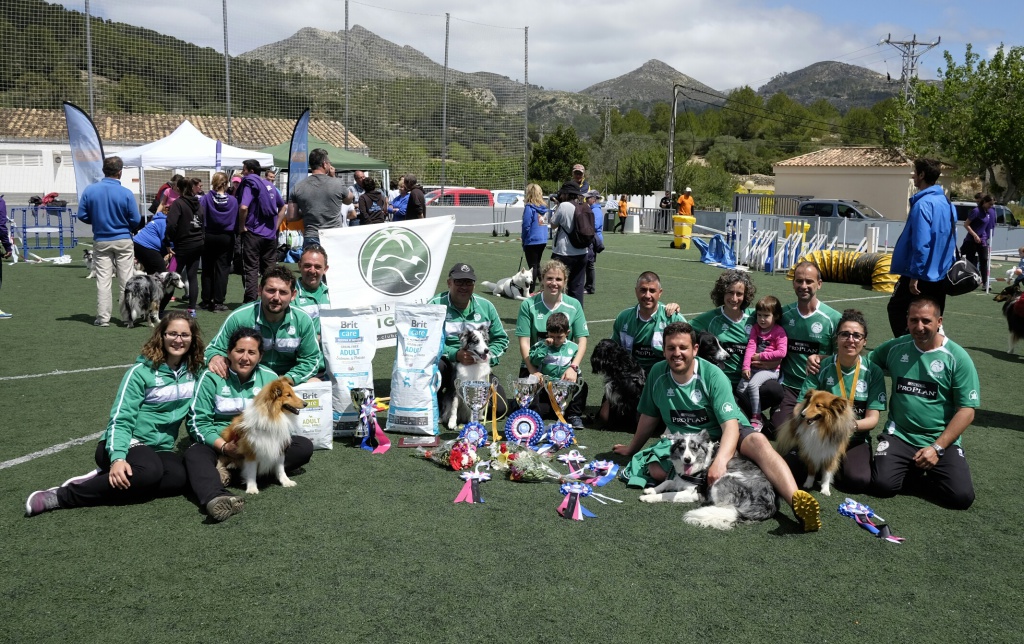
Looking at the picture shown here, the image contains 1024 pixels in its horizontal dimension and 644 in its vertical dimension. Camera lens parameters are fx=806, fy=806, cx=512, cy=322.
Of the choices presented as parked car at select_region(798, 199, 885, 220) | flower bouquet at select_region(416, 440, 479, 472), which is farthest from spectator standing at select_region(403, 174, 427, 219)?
parked car at select_region(798, 199, 885, 220)

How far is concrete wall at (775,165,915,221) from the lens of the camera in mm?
42125

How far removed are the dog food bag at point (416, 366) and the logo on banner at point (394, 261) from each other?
58 centimetres

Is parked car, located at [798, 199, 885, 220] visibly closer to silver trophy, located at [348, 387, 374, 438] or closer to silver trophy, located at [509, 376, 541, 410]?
silver trophy, located at [509, 376, 541, 410]

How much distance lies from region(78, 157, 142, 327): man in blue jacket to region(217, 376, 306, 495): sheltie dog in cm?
603

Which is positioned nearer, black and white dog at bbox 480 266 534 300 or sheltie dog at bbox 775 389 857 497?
sheltie dog at bbox 775 389 857 497

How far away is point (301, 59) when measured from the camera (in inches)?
825

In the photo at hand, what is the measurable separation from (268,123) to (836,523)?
2010 centimetres

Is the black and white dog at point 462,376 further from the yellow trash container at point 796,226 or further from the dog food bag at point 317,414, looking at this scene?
the yellow trash container at point 796,226

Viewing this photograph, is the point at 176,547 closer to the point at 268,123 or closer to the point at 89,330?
the point at 89,330

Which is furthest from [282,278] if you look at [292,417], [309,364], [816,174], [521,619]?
[816,174]

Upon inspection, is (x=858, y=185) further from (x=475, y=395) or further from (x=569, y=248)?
(x=475, y=395)

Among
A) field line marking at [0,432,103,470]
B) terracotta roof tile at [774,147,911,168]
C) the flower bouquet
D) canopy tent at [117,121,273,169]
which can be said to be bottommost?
field line marking at [0,432,103,470]

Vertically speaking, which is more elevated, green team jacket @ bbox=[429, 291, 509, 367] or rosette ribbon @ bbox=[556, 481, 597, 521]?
green team jacket @ bbox=[429, 291, 509, 367]

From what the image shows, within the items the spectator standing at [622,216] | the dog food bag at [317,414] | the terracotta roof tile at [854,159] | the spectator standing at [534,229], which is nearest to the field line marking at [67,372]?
the dog food bag at [317,414]
